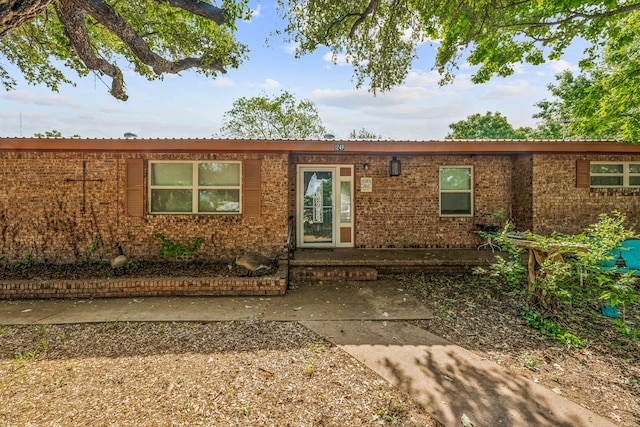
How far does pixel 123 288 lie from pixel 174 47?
22.3 feet

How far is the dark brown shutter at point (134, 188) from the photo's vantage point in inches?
241

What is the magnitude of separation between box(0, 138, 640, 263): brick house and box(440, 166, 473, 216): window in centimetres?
3

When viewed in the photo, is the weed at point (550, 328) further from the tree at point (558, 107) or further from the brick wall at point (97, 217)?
the tree at point (558, 107)

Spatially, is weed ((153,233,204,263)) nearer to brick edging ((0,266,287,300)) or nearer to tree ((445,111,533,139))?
brick edging ((0,266,287,300))

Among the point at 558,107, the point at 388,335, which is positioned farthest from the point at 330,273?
the point at 558,107

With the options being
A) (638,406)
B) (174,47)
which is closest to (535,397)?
(638,406)

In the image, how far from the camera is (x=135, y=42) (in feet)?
17.4

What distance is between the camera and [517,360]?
2922 millimetres

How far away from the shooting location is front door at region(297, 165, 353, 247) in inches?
279

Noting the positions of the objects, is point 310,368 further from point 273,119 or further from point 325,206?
point 273,119

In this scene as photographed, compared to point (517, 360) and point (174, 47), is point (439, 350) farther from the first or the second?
point (174, 47)

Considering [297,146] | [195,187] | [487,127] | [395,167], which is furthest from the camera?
[487,127]

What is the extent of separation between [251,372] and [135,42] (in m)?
6.20

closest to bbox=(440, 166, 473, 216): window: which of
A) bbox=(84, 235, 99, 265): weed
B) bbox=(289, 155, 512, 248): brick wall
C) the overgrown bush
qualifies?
bbox=(289, 155, 512, 248): brick wall
